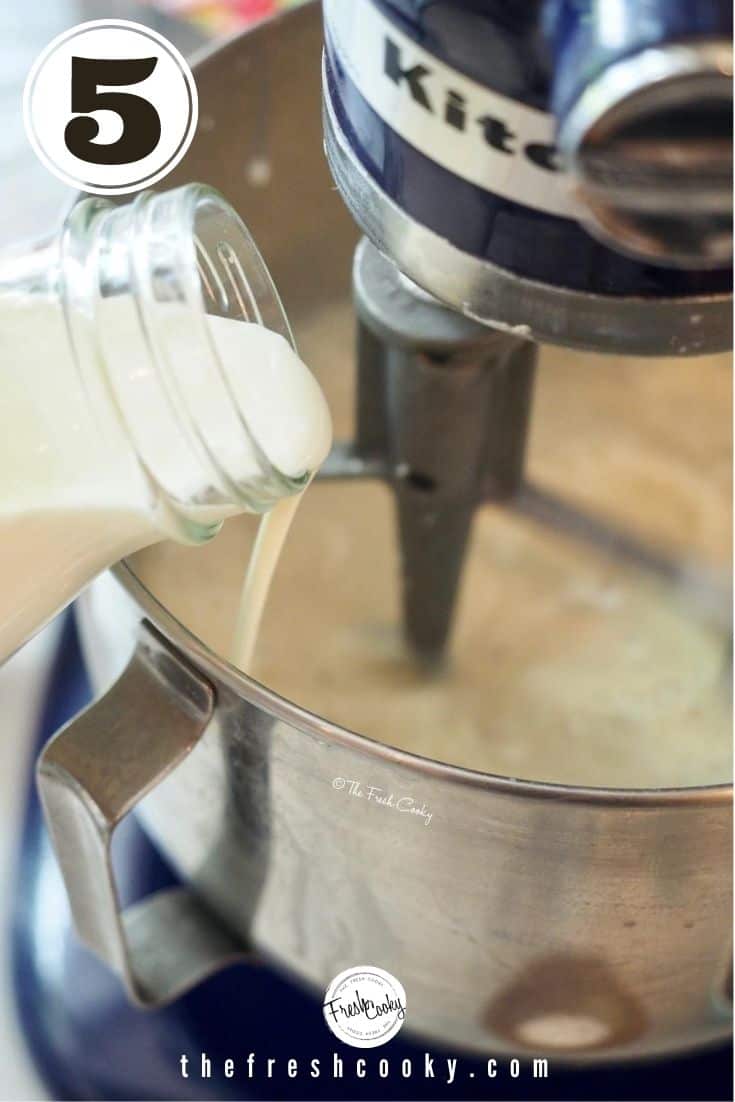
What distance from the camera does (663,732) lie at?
1.88ft

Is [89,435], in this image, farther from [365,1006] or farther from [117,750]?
[365,1006]

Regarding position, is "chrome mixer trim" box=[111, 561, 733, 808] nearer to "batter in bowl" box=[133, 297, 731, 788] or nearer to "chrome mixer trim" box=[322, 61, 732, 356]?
"chrome mixer trim" box=[322, 61, 732, 356]

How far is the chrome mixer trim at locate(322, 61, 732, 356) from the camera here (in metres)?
0.29

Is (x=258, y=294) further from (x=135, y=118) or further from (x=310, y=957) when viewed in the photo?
(x=310, y=957)

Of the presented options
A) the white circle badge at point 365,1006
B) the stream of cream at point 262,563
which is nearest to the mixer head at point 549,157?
the stream of cream at point 262,563

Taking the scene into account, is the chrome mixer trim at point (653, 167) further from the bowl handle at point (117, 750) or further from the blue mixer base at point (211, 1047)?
the blue mixer base at point (211, 1047)

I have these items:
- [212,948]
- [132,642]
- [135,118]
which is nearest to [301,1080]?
[212,948]

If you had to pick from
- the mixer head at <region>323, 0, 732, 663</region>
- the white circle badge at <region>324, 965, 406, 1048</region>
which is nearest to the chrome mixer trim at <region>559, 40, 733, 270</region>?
the mixer head at <region>323, 0, 732, 663</region>

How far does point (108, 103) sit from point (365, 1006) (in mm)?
292

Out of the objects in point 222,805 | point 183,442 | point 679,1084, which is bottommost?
point 679,1084

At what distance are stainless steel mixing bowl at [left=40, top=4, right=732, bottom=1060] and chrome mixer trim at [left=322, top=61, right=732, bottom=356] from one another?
0.31ft

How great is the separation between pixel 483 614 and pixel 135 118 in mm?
283

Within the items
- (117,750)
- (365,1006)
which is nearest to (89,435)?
(117,750)

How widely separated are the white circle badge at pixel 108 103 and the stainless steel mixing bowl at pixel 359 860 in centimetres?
3
